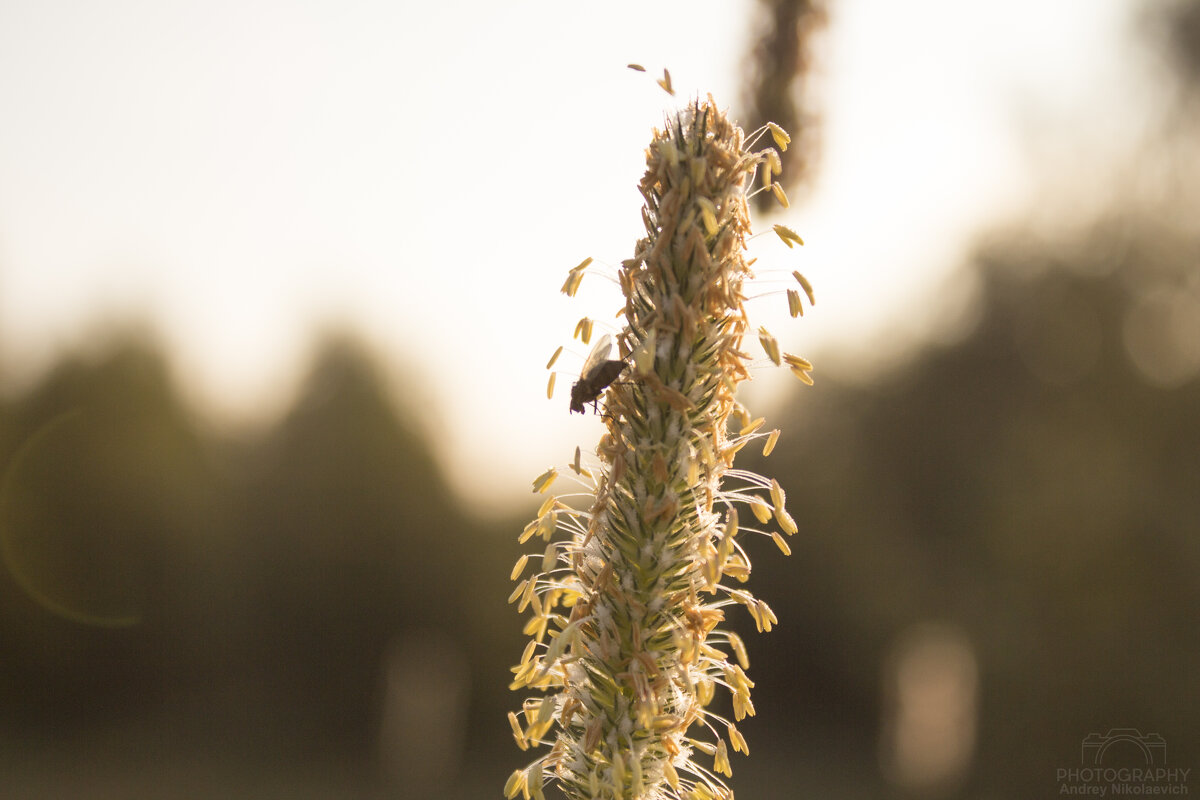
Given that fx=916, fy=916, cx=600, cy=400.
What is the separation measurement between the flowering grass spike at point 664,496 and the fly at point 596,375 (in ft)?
0.22

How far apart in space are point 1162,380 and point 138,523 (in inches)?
1450

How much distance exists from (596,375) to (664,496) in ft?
1.51

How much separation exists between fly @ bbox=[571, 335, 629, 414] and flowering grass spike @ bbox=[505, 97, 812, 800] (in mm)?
66

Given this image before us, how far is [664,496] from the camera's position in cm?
301

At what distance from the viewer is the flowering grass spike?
299 centimetres

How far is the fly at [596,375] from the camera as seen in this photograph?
2.96m

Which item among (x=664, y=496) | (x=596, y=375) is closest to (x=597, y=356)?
(x=596, y=375)

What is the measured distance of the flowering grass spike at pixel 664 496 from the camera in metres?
2.99

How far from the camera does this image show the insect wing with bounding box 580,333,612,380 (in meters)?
3.00

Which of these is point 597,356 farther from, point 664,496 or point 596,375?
point 664,496

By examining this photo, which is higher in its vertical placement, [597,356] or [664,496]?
[597,356]

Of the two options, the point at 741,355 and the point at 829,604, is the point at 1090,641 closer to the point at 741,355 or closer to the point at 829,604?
the point at 829,604

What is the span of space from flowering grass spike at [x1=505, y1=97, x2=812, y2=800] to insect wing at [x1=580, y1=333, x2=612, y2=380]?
5cm

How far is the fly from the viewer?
296 centimetres
